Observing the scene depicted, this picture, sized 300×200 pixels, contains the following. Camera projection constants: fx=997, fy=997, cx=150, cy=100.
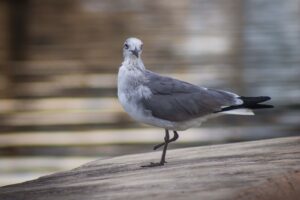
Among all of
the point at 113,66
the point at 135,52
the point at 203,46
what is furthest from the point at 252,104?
the point at 113,66

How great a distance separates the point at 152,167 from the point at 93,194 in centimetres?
49

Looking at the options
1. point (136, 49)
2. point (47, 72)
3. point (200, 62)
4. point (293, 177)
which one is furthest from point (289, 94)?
point (293, 177)

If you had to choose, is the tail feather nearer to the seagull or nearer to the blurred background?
the seagull

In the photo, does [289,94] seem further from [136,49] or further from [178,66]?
[136,49]

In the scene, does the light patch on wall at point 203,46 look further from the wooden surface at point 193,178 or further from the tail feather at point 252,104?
the tail feather at point 252,104

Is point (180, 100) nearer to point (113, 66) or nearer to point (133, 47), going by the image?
point (133, 47)

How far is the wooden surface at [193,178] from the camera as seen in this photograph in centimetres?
241

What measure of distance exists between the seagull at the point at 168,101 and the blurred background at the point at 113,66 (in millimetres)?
2965

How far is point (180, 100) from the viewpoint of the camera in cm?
321

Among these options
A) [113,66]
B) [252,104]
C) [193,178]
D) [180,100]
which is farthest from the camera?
[113,66]

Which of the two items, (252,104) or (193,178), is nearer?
(193,178)

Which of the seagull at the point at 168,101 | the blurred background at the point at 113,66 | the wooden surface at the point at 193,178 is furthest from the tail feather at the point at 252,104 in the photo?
the blurred background at the point at 113,66

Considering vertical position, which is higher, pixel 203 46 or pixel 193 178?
pixel 203 46

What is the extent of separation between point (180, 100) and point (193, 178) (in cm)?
62
